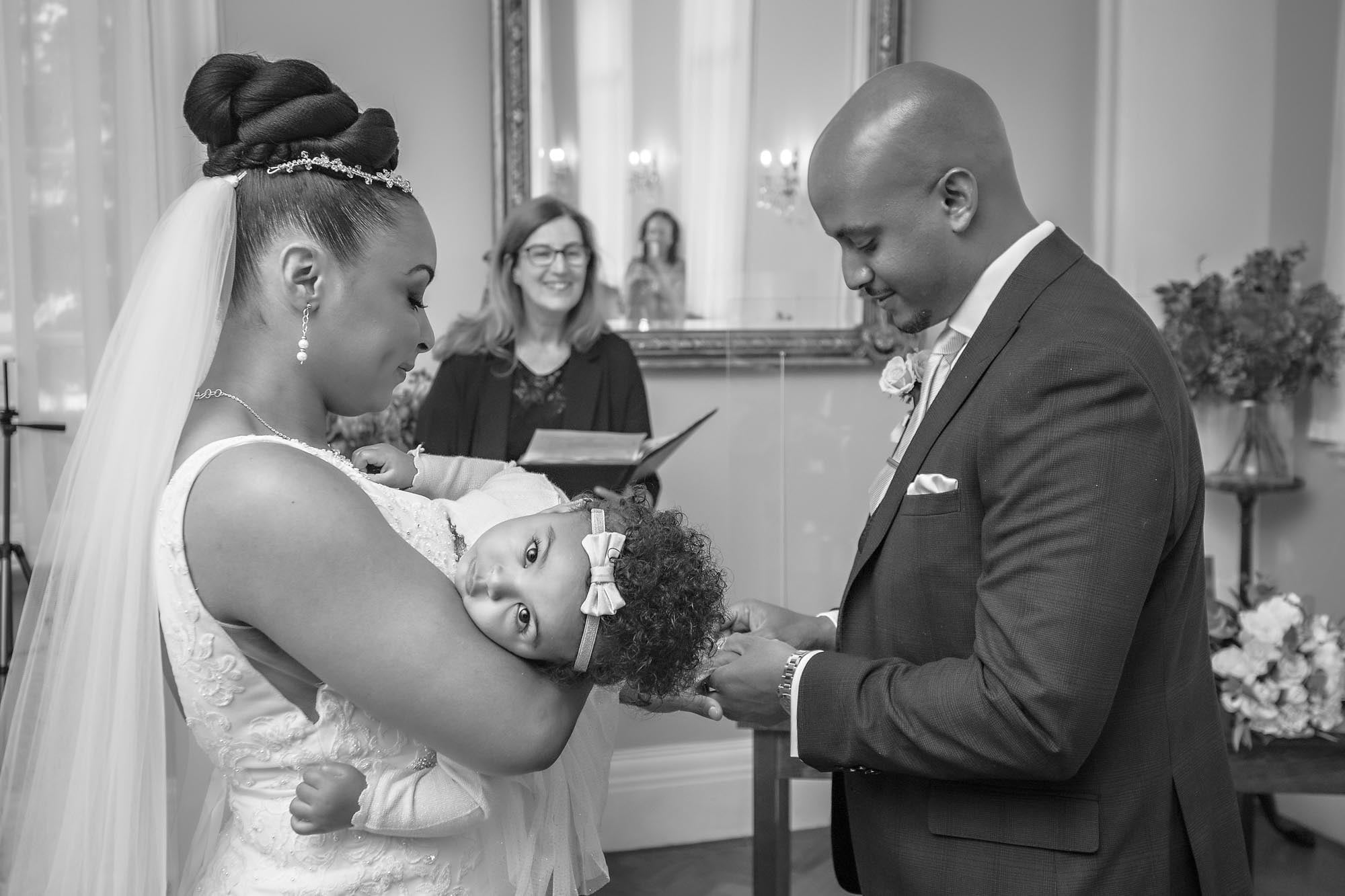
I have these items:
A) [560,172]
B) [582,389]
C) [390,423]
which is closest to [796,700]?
[582,389]

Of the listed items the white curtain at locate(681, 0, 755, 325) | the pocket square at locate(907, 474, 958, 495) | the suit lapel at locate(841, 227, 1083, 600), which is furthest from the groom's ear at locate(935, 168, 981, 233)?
the white curtain at locate(681, 0, 755, 325)

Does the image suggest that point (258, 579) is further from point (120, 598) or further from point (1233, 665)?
point (1233, 665)

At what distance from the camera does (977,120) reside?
1676mm

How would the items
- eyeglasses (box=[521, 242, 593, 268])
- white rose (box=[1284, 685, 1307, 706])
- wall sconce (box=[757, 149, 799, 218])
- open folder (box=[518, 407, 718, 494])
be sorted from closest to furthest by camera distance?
white rose (box=[1284, 685, 1307, 706]) < open folder (box=[518, 407, 718, 494]) < eyeglasses (box=[521, 242, 593, 268]) < wall sconce (box=[757, 149, 799, 218])

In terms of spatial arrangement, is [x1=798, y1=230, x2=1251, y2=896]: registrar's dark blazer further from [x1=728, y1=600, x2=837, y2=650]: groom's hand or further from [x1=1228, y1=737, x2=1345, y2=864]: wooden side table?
[x1=1228, y1=737, x2=1345, y2=864]: wooden side table

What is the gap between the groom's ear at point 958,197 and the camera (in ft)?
5.42

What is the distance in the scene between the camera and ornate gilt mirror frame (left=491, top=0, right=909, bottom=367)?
4.18m

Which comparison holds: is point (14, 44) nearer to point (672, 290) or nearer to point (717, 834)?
point (672, 290)

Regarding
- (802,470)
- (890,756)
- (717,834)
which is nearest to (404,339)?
(890,756)

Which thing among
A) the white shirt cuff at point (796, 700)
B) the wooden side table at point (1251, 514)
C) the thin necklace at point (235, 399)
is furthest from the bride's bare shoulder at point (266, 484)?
the wooden side table at point (1251, 514)

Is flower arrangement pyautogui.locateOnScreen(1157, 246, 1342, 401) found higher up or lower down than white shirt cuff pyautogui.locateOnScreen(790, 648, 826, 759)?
higher up

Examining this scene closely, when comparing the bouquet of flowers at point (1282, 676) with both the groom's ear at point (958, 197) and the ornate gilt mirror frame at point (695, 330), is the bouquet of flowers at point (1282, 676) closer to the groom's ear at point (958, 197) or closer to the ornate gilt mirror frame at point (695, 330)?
the groom's ear at point (958, 197)

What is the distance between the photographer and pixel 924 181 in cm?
166

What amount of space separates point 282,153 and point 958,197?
0.94 metres
